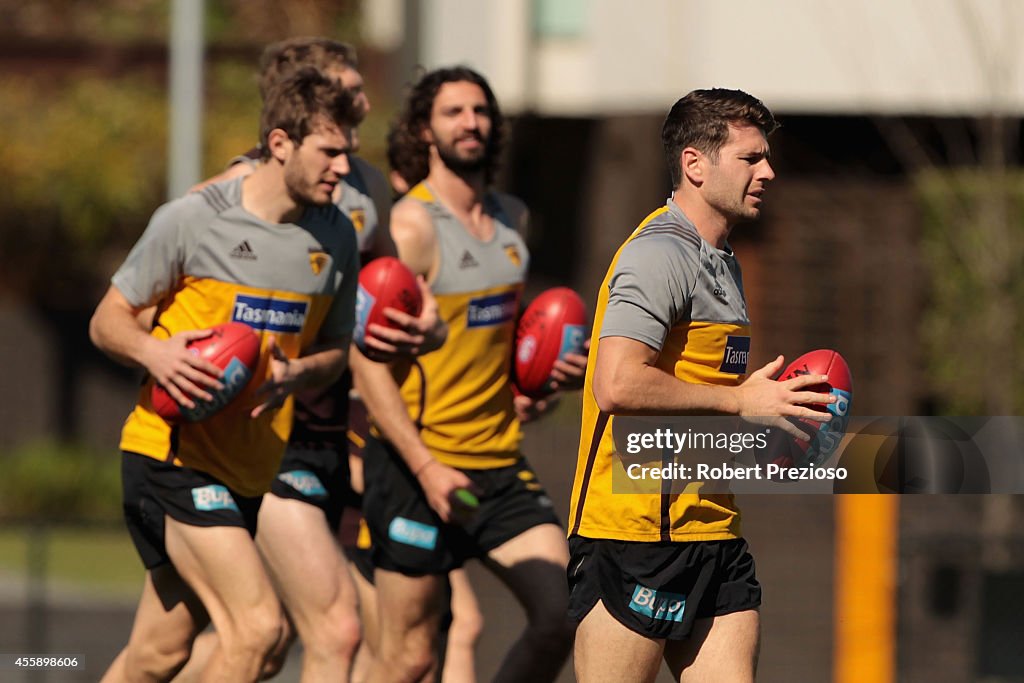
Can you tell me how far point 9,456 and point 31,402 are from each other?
2.54ft

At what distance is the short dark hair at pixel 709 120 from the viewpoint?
219 inches

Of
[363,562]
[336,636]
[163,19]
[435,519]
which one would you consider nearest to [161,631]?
[336,636]

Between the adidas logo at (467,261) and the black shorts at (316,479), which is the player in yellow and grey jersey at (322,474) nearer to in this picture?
the black shorts at (316,479)

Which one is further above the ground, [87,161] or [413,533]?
[87,161]

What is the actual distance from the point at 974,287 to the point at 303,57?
29.6 feet

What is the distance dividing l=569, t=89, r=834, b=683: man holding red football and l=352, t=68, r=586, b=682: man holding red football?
1496mm

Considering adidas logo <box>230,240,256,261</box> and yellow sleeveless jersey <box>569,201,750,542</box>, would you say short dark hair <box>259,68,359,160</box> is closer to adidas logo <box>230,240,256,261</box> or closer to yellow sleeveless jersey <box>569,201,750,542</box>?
adidas logo <box>230,240,256,261</box>

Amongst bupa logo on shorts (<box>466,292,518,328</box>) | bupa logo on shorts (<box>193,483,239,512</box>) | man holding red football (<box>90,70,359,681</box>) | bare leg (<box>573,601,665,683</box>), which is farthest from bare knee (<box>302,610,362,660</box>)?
bare leg (<box>573,601,665,683</box>)

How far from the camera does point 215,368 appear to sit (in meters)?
6.38

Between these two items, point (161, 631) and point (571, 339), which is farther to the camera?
point (571, 339)

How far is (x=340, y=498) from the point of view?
25.9 ft

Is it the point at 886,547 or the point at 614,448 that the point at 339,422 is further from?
the point at 886,547

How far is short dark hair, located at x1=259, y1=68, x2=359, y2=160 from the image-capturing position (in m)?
6.62

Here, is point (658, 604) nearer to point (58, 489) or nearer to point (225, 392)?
point (225, 392)
